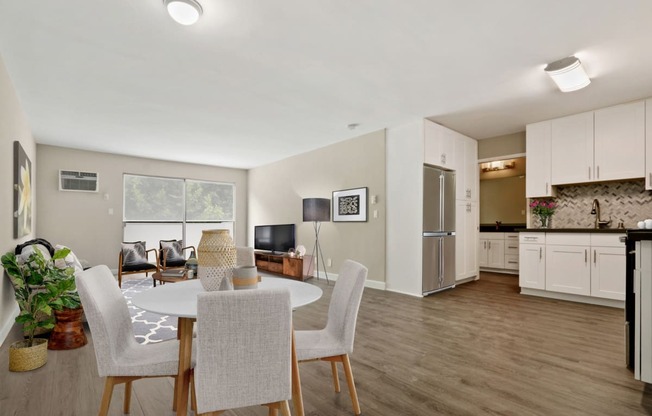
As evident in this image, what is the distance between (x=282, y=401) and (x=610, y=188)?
5168 millimetres

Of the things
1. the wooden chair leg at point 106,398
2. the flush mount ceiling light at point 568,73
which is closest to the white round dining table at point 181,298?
the wooden chair leg at point 106,398

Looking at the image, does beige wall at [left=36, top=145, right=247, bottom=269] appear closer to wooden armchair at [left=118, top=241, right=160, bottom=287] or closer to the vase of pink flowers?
wooden armchair at [left=118, top=241, right=160, bottom=287]

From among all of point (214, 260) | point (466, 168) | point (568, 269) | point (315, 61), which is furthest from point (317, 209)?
point (214, 260)

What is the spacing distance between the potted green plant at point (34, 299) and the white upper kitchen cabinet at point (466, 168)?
4977 mm

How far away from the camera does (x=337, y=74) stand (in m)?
3.22

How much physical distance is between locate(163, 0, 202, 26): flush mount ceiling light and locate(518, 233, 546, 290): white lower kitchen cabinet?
471cm

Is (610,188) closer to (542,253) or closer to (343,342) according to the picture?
(542,253)

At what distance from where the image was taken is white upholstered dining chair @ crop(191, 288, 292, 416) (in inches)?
45.7

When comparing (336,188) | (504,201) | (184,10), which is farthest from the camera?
(504,201)

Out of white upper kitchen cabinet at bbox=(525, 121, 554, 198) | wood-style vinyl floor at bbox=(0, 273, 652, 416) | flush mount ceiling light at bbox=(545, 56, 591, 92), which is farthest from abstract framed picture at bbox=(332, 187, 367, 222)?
flush mount ceiling light at bbox=(545, 56, 591, 92)

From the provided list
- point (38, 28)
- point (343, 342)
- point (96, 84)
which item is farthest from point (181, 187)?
point (343, 342)

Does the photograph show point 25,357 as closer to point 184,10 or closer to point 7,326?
point 7,326

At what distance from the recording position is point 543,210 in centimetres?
476

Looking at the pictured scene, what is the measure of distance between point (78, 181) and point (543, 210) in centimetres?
797
